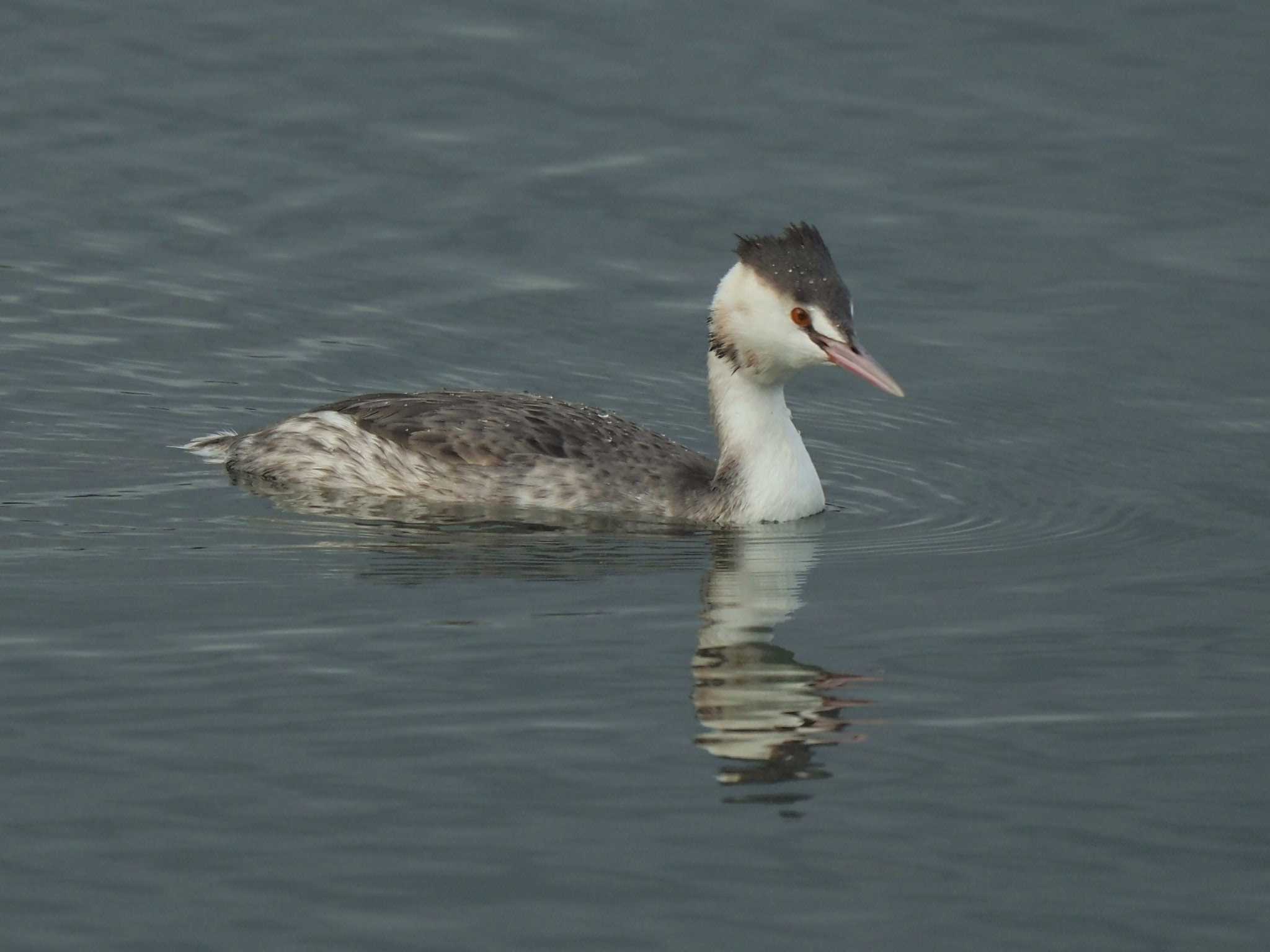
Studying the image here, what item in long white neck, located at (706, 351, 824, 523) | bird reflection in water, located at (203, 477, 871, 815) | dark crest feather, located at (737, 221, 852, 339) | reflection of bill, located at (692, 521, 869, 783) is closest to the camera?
reflection of bill, located at (692, 521, 869, 783)

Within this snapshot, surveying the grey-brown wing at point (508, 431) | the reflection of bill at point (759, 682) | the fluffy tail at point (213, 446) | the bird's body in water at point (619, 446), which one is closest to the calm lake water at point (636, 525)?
the reflection of bill at point (759, 682)

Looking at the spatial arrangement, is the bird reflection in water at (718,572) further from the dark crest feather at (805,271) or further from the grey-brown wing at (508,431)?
the dark crest feather at (805,271)

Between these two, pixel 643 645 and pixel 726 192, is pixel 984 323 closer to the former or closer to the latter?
pixel 726 192

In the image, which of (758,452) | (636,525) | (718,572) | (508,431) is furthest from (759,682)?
(508,431)

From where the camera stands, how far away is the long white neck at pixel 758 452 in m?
13.2

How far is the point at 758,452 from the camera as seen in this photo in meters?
13.2

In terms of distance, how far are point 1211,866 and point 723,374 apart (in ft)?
18.9

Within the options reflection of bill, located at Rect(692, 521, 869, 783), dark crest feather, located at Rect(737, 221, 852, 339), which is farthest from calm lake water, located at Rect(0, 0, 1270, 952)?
dark crest feather, located at Rect(737, 221, 852, 339)

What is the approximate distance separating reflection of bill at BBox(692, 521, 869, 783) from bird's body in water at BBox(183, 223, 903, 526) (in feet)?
2.51

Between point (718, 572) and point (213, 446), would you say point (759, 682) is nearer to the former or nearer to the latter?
point (718, 572)

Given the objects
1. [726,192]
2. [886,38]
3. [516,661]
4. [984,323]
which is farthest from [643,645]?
[886,38]

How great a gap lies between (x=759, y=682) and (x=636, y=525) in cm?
306

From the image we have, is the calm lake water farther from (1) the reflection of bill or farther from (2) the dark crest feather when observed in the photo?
(2) the dark crest feather

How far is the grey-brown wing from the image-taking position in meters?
13.3
